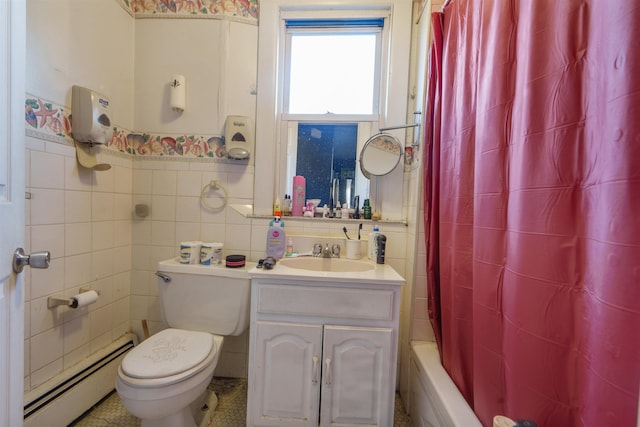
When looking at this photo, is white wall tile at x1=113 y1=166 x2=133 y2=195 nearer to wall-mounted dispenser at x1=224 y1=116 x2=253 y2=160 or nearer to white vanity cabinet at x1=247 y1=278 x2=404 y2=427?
wall-mounted dispenser at x1=224 y1=116 x2=253 y2=160

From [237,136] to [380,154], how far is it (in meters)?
0.86

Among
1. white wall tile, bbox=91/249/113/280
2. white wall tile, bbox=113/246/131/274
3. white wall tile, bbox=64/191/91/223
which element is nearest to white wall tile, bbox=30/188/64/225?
white wall tile, bbox=64/191/91/223

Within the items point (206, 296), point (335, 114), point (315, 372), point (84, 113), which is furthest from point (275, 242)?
point (84, 113)

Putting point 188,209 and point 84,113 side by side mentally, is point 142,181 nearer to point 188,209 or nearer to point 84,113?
point 188,209

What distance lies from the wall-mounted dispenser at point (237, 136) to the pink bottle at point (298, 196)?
0.34 metres

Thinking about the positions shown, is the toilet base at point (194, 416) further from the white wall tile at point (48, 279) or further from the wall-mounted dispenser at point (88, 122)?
the wall-mounted dispenser at point (88, 122)

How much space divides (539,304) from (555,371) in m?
0.15

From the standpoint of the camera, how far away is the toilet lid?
96cm

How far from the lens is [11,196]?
60 cm

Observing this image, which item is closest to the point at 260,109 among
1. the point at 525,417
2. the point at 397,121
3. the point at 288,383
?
the point at 397,121

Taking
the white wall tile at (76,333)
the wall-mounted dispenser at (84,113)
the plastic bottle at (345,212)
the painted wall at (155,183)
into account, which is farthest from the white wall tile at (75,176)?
the plastic bottle at (345,212)

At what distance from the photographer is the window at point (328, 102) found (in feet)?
5.20

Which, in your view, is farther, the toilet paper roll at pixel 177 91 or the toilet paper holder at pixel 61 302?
the toilet paper roll at pixel 177 91

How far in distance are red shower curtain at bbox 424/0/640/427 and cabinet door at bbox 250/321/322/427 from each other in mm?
611
